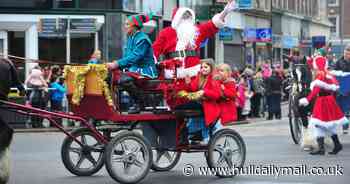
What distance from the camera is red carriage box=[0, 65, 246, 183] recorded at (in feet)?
32.0

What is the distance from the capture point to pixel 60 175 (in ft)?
35.8

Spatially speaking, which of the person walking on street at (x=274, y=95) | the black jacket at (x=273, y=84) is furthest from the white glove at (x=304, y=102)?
the black jacket at (x=273, y=84)

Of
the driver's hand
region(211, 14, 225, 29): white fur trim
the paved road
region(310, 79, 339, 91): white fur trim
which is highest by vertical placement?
region(211, 14, 225, 29): white fur trim

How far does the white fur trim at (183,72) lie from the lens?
416 inches

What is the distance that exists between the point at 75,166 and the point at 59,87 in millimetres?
11677

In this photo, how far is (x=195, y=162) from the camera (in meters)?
12.2

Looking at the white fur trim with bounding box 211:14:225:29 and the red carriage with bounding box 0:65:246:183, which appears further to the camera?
the white fur trim with bounding box 211:14:225:29

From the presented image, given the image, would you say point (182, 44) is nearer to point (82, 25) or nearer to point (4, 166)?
point (4, 166)

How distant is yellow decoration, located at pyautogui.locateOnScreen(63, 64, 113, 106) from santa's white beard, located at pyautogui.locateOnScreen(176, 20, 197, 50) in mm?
1427

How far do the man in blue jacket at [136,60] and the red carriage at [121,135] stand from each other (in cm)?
11

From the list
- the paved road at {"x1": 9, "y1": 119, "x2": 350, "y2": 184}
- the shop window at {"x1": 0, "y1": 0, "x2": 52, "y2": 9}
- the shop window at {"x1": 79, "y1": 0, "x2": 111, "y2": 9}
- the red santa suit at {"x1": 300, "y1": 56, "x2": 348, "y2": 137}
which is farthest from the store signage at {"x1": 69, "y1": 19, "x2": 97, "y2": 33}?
the red santa suit at {"x1": 300, "y1": 56, "x2": 348, "y2": 137}

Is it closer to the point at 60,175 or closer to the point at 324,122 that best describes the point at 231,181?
the point at 60,175

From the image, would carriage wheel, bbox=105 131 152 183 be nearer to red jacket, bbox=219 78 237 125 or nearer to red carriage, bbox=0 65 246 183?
red carriage, bbox=0 65 246 183

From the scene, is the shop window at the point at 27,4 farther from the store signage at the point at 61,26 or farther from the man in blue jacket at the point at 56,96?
the man in blue jacket at the point at 56,96
